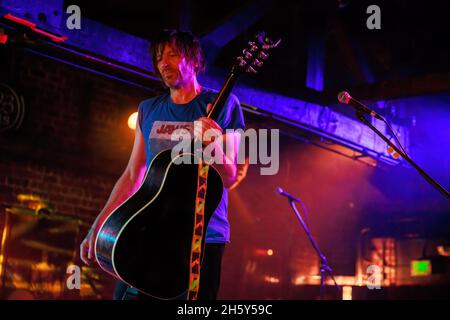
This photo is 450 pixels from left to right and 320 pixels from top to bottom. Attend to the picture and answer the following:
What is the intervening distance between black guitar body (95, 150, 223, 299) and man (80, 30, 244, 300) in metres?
0.14

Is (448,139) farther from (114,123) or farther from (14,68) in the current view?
(14,68)

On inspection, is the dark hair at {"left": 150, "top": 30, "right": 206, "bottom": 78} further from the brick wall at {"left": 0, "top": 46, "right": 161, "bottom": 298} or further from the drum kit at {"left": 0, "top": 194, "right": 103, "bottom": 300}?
the drum kit at {"left": 0, "top": 194, "right": 103, "bottom": 300}

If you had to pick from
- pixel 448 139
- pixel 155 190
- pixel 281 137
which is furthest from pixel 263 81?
pixel 155 190

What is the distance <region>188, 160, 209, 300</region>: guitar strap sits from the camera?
8.44 feet

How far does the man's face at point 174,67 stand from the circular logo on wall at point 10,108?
13.5 ft

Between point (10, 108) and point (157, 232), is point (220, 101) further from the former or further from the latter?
point (10, 108)

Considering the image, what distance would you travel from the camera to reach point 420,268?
9617mm

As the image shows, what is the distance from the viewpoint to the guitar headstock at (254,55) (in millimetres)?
3072

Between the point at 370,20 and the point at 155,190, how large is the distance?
19.1 ft

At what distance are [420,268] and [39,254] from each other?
5727mm

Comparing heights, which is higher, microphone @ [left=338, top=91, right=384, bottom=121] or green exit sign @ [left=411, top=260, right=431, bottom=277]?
microphone @ [left=338, top=91, right=384, bottom=121]

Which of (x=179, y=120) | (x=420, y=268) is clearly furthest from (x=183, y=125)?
(x=420, y=268)

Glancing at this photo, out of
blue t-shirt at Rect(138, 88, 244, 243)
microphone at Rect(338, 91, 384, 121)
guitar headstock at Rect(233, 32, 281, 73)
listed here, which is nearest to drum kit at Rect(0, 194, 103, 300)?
blue t-shirt at Rect(138, 88, 244, 243)
